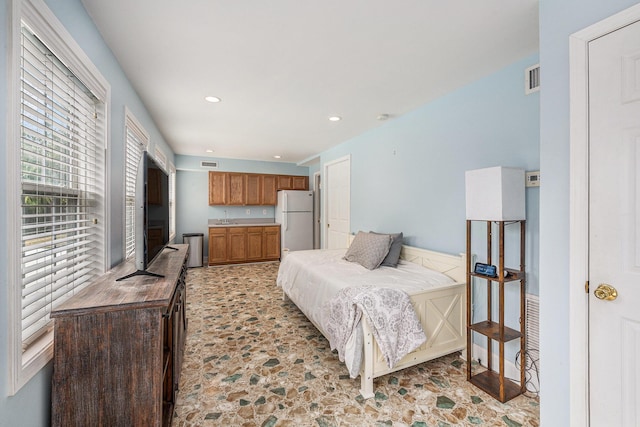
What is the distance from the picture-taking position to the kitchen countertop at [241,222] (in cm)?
619

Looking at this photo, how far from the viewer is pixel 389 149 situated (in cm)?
365

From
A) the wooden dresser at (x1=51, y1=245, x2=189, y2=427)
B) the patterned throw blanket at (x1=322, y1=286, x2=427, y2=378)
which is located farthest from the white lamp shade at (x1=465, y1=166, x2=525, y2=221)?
the wooden dresser at (x1=51, y1=245, x2=189, y2=427)

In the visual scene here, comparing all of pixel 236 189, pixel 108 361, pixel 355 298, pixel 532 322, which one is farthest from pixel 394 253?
pixel 236 189

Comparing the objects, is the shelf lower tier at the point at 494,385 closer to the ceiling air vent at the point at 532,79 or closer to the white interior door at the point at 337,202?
the ceiling air vent at the point at 532,79

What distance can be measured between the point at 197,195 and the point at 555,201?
6.29 meters

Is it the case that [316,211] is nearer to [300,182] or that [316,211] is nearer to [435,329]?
[300,182]

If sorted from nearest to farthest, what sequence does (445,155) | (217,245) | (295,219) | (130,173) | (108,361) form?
(108,361)
(130,173)
(445,155)
(217,245)
(295,219)

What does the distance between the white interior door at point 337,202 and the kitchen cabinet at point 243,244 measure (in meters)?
1.53

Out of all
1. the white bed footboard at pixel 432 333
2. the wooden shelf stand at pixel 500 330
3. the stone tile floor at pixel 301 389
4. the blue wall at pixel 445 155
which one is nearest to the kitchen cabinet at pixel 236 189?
the blue wall at pixel 445 155

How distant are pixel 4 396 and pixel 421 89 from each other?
3247mm

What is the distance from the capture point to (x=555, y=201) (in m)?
1.47

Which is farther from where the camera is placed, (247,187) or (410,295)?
(247,187)

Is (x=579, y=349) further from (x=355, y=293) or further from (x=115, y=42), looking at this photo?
(x=115, y=42)

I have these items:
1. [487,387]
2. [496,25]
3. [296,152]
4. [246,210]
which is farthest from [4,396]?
[246,210]
